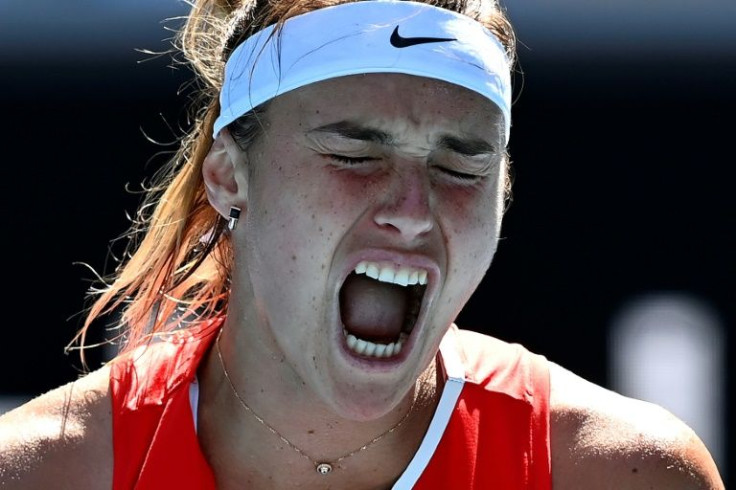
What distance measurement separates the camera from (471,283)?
2393 millimetres

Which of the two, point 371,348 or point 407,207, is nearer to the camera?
point 407,207

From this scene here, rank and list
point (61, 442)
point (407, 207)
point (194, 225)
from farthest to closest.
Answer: point (194, 225) → point (61, 442) → point (407, 207)

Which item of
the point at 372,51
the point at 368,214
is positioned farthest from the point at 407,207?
the point at 372,51

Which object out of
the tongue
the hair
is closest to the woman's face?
the tongue

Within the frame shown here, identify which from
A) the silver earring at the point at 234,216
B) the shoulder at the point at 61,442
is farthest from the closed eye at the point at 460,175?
the shoulder at the point at 61,442

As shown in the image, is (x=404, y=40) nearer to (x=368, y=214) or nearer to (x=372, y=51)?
(x=372, y=51)

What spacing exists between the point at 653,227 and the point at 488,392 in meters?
2.17

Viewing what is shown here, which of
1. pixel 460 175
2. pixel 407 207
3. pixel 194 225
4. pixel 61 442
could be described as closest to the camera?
pixel 407 207

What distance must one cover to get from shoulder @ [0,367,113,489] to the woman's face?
1.40 ft

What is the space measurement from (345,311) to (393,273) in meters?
0.23

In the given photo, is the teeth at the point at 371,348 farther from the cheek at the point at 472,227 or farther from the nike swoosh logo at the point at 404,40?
the nike swoosh logo at the point at 404,40

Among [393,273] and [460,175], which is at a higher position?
[460,175]

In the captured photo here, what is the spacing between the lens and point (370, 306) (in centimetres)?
252

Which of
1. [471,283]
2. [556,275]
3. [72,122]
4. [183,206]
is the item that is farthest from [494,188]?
[72,122]
